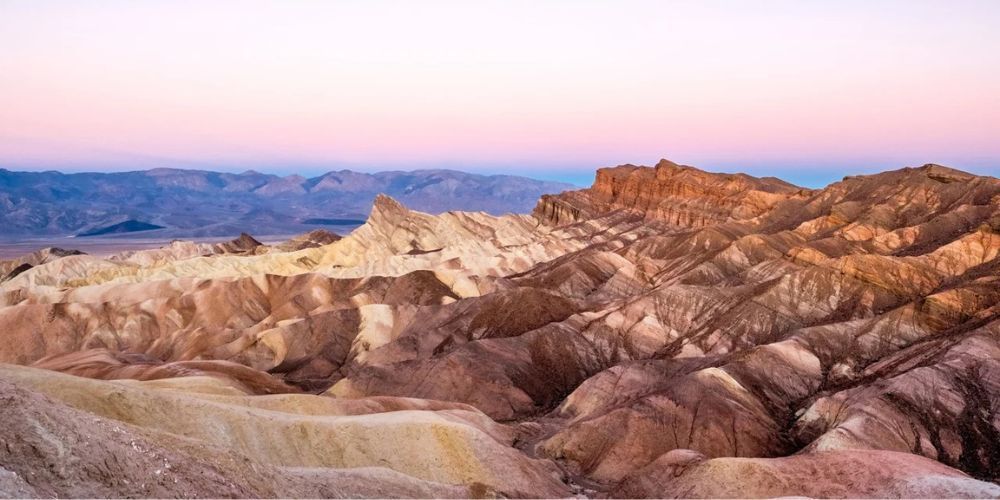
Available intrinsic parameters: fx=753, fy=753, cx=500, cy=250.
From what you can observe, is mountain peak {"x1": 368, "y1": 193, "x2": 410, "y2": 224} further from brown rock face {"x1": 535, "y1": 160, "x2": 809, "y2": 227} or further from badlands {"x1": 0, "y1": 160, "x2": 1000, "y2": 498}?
brown rock face {"x1": 535, "y1": 160, "x2": 809, "y2": 227}

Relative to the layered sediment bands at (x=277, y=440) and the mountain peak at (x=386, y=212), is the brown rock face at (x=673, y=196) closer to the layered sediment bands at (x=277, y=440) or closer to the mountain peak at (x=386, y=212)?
the mountain peak at (x=386, y=212)

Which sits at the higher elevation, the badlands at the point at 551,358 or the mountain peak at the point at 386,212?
the mountain peak at the point at 386,212

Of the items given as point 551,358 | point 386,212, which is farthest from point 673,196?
point 551,358

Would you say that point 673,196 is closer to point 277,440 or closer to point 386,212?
point 386,212

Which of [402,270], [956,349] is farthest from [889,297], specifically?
[402,270]

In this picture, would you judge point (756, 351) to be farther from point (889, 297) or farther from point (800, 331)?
point (889, 297)

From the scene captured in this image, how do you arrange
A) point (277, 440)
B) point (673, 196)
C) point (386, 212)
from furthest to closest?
point (673, 196)
point (386, 212)
point (277, 440)

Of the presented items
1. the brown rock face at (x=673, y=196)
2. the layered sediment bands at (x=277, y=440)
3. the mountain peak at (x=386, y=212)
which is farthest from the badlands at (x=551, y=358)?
the brown rock face at (x=673, y=196)

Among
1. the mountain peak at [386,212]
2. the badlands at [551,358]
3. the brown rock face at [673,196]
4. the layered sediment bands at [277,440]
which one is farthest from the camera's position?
the mountain peak at [386,212]
